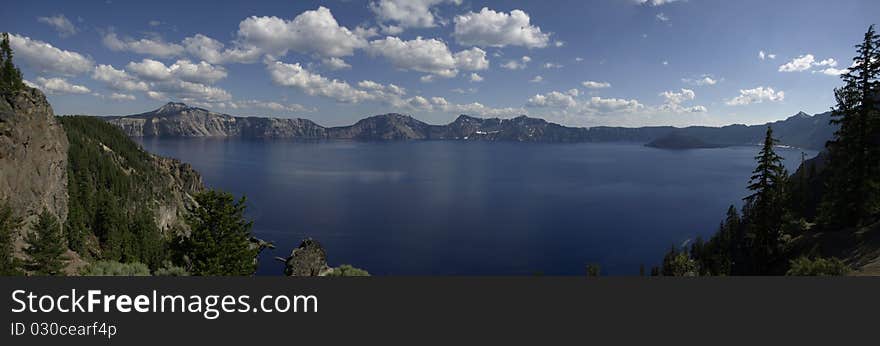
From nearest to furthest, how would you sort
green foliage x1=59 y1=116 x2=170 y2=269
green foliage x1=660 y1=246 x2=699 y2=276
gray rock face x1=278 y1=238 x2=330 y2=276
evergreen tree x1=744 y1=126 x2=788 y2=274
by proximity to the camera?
evergreen tree x1=744 y1=126 x2=788 y2=274, gray rock face x1=278 y1=238 x2=330 y2=276, green foliage x1=660 y1=246 x2=699 y2=276, green foliage x1=59 y1=116 x2=170 y2=269

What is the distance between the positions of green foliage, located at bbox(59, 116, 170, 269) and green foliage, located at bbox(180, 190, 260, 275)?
93.9ft

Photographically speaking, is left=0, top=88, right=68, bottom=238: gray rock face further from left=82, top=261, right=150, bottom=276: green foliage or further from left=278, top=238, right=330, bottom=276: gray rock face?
left=82, top=261, right=150, bottom=276: green foliage

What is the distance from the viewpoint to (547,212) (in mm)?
130125

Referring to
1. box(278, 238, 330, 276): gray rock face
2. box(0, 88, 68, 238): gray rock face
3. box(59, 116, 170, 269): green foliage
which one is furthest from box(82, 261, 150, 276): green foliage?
box(0, 88, 68, 238): gray rock face

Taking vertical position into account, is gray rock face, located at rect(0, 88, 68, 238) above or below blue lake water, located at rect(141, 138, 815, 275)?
above

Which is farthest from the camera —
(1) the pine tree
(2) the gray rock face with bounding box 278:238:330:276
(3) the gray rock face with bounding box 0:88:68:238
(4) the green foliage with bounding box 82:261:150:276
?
(3) the gray rock face with bounding box 0:88:68:238

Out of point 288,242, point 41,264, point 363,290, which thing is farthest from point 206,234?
point 288,242

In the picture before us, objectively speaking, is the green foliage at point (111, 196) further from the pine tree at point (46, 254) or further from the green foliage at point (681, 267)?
the green foliage at point (681, 267)

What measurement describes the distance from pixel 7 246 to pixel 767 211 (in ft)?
258

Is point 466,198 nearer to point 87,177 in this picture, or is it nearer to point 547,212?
point 547,212

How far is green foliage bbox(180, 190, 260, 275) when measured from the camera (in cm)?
3800

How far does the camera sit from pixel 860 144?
3459cm

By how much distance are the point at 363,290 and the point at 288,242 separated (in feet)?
313

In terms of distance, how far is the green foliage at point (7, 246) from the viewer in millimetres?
43191
